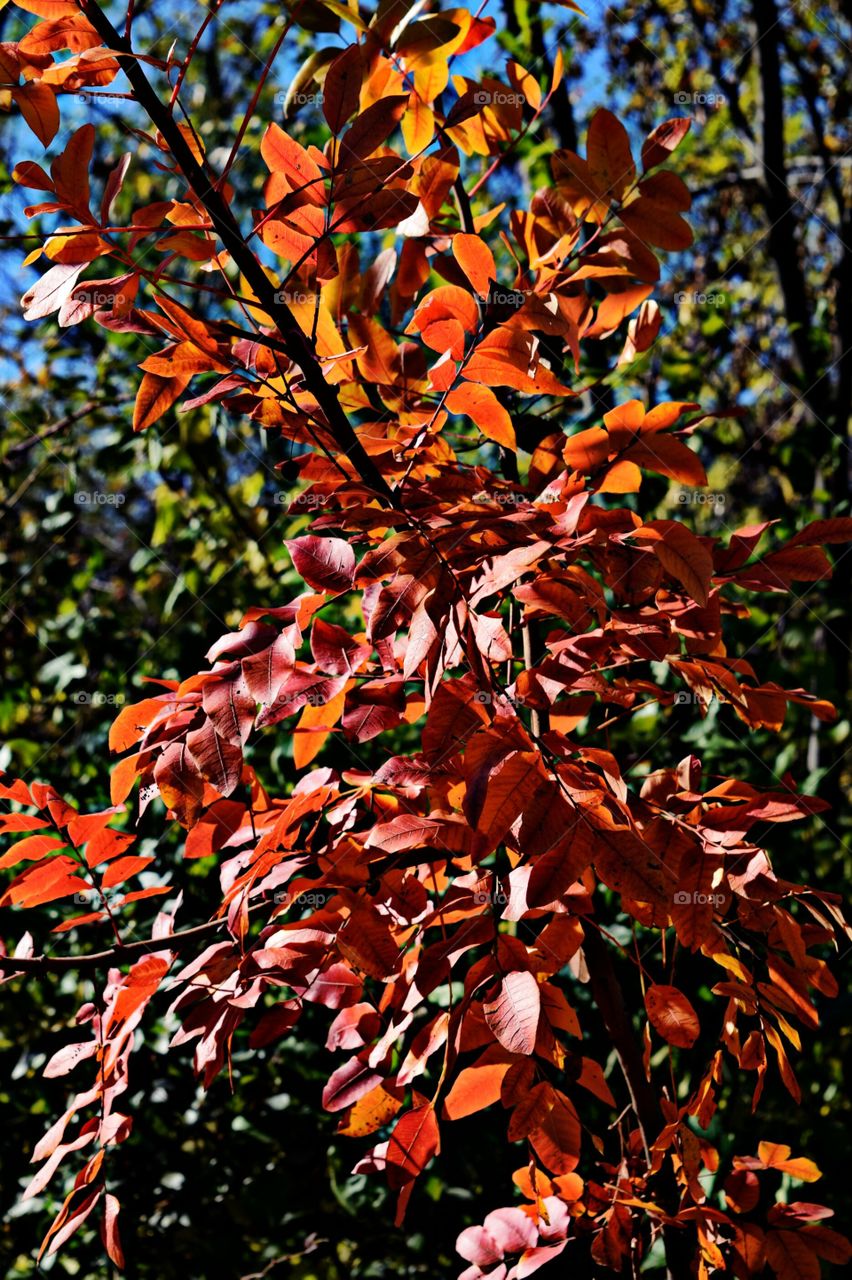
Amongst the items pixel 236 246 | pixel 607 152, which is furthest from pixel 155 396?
pixel 607 152

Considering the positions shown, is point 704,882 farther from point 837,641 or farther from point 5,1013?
point 837,641

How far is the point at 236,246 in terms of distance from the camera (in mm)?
759

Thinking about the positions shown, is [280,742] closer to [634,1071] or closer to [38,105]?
[634,1071]

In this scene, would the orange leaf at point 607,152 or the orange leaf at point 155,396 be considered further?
the orange leaf at point 607,152

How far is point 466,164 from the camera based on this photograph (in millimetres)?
3881

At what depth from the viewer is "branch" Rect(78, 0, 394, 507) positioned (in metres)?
0.73

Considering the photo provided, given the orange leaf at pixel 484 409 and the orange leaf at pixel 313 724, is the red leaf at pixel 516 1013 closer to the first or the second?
the orange leaf at pixel 313 724

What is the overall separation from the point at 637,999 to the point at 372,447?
43.0 inches

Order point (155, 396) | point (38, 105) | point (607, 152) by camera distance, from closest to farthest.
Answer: point (38, 105) → point (155, 396) → point (607, 152)

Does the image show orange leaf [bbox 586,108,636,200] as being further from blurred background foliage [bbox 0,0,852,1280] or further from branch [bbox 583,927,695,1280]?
branch [bbox 583,927,695,1280]

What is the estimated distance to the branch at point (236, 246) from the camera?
2.39 ft

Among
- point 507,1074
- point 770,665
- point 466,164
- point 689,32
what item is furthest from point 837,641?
Answer: point 689,32

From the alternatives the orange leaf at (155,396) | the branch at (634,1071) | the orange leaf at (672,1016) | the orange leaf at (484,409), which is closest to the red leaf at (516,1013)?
the orange leaf at (672,1016)

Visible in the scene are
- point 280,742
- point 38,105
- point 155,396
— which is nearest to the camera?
point 38,105
